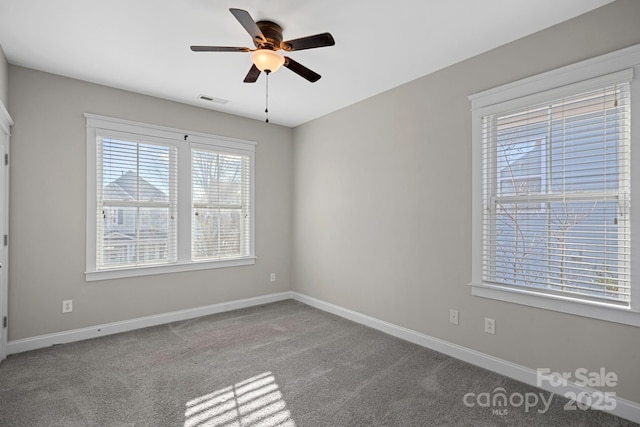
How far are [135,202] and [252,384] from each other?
2.49 metres

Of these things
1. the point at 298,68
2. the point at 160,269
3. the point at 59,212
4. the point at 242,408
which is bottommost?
the point at 242,408

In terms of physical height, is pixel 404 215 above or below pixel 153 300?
above

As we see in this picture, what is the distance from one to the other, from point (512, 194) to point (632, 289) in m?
0.98

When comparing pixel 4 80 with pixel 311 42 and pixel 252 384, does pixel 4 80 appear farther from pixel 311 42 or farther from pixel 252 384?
pixel 252 384

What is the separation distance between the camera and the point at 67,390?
2469mm

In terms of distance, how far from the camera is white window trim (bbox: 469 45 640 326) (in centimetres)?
211

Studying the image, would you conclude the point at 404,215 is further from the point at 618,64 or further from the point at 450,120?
the point at 618,64

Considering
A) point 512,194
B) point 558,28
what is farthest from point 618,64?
point 512,194

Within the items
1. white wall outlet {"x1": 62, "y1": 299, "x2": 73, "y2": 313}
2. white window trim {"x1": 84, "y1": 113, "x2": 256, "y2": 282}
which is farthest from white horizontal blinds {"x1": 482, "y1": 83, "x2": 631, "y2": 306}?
white wall outlet {"x1": 62, "y1": 299, "x2": 73, "y2": 313}

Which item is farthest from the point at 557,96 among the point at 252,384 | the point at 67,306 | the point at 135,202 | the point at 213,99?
the point at 67,306

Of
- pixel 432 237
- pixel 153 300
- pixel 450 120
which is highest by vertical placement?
pixel 450 120

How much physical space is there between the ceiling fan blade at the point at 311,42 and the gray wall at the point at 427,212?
1.54 m

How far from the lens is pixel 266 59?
2402 mm

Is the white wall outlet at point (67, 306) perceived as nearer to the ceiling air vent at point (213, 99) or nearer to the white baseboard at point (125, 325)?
the white baseboard at point (125, 325)
